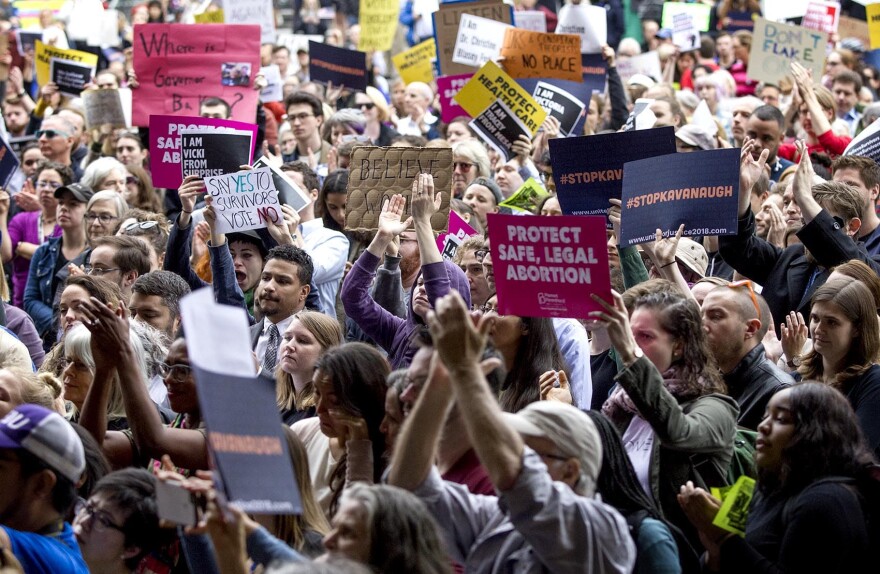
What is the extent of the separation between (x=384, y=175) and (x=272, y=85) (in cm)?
642

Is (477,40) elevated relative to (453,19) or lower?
lower

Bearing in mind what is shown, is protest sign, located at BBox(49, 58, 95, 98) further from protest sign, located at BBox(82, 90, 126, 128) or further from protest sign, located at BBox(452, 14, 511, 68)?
protest sign, located at BBox(452, 14, 511, 68)

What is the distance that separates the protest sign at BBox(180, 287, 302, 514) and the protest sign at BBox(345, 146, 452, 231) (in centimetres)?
406

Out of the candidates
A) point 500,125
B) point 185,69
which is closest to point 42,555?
point 500,125

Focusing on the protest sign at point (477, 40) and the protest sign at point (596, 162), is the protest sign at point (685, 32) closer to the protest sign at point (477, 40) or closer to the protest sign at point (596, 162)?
the protest sign at point (477, 40)

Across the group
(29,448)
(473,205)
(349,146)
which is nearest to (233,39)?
(349,146)

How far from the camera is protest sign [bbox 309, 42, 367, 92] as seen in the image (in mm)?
12992

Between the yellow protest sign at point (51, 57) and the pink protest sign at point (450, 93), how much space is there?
3.74 m

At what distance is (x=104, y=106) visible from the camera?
12438 mm

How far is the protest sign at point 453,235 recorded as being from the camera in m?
7.75

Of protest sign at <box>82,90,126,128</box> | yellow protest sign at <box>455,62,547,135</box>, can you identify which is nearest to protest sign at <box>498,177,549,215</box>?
yellow protest sign at <box>455,62,547,135</box>

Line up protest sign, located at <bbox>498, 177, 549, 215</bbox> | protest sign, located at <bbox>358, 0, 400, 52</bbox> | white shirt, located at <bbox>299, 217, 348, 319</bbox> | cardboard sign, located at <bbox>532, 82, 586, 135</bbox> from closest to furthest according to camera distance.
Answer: white shirt, located at <bbox>299, 217, 348, 319</bbox> → protest sign, located at <bbox>498, 177, 549, 215</bbox> → cardboard sign, located at <bbox>532, 82, 586, 135</bbox> → protest sign, located at <bbox>358, 0, 400, 52</bbox>

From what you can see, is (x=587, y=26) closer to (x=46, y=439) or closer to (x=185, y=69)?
(x=185, y=69)

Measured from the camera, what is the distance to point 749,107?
10.8 meters
